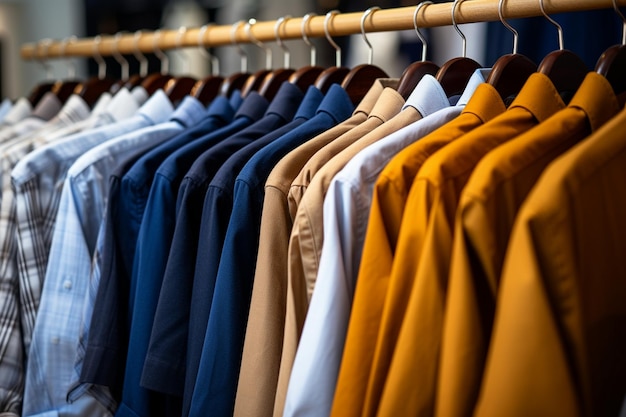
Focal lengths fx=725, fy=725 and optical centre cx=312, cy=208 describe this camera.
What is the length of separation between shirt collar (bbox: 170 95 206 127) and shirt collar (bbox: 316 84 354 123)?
267mm

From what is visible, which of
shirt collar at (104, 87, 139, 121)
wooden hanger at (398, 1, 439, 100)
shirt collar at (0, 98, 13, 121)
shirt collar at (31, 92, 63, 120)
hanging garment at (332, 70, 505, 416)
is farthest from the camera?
shirt collar at (0, 98, 13, 121)

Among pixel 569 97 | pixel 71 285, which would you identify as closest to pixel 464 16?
pixel 569 97

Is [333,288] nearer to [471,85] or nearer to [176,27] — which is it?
[471,85]

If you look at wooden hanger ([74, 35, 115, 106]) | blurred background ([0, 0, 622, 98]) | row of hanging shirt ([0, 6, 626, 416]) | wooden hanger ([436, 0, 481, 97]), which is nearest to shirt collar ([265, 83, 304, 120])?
row of hanging shirt ([0, 6, 626, 416])

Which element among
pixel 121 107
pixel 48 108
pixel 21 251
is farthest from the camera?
pixel 48 108

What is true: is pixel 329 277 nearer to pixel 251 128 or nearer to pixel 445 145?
pixel 445 145

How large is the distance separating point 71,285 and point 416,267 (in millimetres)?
575

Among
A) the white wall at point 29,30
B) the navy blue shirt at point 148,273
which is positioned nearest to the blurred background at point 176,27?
the white wall at point 29,30

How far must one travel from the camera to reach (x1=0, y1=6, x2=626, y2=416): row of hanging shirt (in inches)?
24.7

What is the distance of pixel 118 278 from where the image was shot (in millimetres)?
1001

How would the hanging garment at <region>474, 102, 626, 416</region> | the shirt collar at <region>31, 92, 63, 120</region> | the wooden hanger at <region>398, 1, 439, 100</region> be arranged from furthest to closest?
the shirt collar at <region>31, 92, 63, 120</region>
the wooden hanger at <region>398, 1, 439, 100</region>
the hanging garment at <region>474, 102, 626, 416</region>

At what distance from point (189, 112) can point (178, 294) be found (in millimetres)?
391

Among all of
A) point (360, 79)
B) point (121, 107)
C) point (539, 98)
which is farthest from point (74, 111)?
point (539, 98)

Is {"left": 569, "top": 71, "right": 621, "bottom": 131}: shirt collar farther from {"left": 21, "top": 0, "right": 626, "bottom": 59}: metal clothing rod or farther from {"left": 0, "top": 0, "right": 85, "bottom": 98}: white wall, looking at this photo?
{"left": 0, "top": 0, "right": 85, "bottom": 98}: white wall
